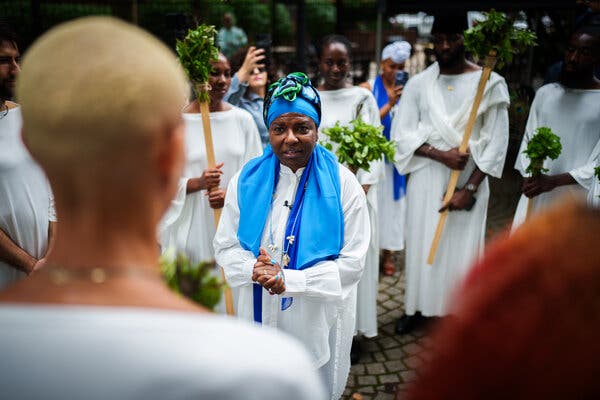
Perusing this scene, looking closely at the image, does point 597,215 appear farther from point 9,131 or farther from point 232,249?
point 9,131

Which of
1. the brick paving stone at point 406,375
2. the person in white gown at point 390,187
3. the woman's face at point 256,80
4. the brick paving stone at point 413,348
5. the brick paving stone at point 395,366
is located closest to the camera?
the brick paving stone at point 406,375

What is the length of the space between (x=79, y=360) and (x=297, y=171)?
2.51 meters

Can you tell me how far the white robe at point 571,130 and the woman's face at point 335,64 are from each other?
1898 millimetres

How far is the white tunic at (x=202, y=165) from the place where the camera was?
4.29 metres

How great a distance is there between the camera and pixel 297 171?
11.2 ft

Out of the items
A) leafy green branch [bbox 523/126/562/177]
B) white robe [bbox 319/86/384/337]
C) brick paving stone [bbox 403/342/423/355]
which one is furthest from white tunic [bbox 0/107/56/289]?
leafy green branch [bbox 523/126/562/177]

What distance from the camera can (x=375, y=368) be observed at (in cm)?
466

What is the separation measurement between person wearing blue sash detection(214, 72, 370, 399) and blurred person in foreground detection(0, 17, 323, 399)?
184 centimetres

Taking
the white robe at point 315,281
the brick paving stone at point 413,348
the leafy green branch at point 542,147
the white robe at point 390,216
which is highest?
the leafy green branch at point 542,147

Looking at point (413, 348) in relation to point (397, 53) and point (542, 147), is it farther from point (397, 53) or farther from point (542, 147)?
point (397, 53)

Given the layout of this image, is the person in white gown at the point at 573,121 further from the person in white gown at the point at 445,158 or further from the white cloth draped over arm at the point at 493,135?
the person in white gown at the point at 445,158

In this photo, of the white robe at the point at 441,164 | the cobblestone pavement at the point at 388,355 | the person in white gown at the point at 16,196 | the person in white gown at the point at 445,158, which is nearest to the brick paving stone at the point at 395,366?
the cobblestone pavement at the point at 388,355

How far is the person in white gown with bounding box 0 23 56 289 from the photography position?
3.24 meters

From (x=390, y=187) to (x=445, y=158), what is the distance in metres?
1.85
